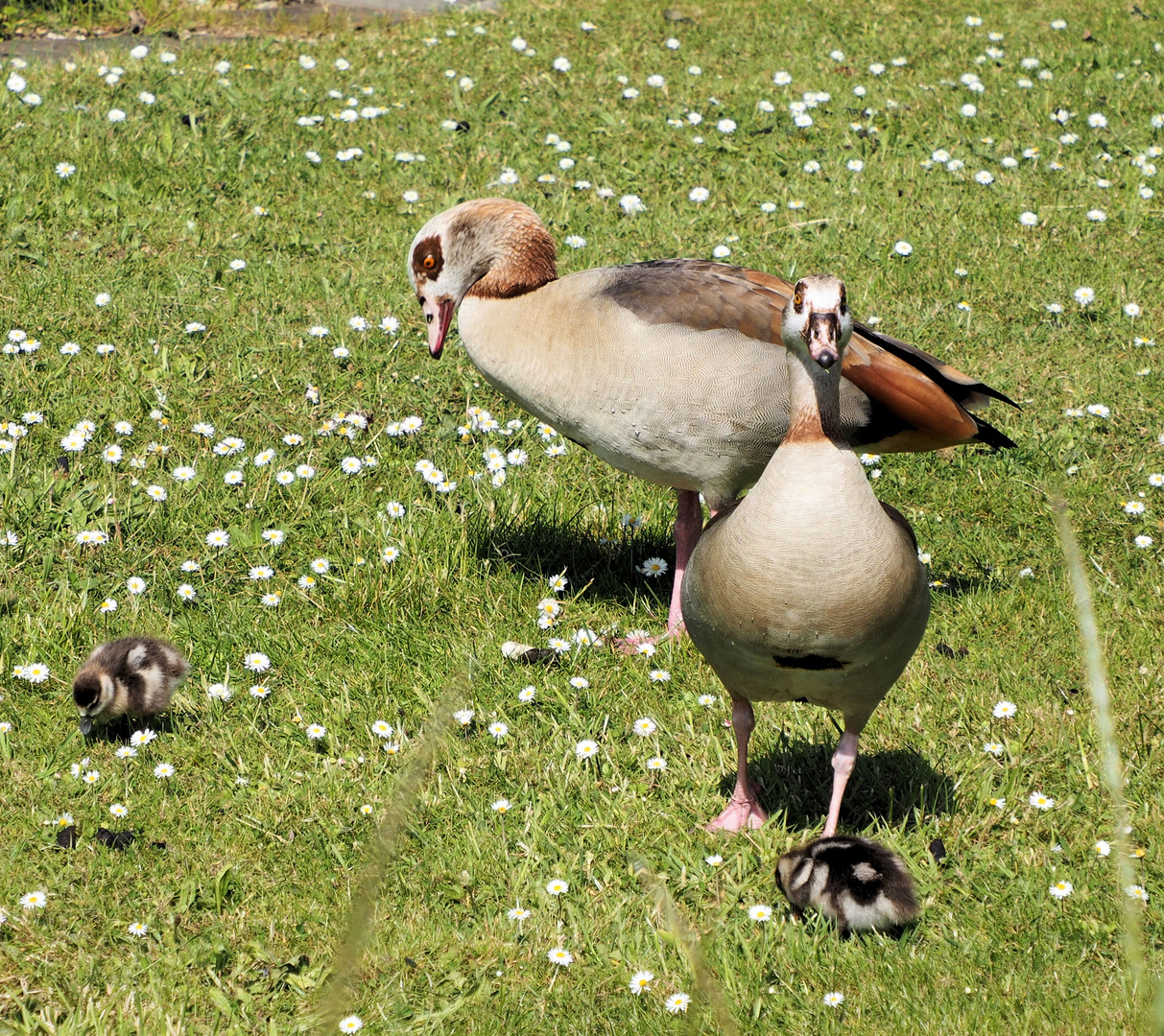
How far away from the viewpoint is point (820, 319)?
11.4ft

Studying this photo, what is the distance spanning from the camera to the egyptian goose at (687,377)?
512 cm

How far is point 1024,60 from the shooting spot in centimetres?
1090

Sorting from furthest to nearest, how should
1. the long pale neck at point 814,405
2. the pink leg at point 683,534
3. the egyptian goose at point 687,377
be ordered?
the pink leg at point 683,534
the egyptian goose at point 687,377
the long pale neck at point 814,405

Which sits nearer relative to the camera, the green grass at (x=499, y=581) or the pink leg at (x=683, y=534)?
the green grass at (x=499, y=581)

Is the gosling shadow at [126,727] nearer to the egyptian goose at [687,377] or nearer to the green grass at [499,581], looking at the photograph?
the green grass at [499,581]

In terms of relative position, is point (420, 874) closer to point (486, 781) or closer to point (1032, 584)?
point (486, 781)

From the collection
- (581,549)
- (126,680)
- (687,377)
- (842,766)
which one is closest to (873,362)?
(687,377)

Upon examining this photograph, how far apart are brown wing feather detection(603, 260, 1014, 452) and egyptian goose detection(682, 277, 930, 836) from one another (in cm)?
145

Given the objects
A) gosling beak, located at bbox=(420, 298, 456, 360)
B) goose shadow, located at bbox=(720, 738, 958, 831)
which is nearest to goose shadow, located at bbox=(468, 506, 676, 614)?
gosling beak, located at bbox=(420, 298, 456, 360)

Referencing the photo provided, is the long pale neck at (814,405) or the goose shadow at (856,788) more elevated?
the long pale neck at (814,405)

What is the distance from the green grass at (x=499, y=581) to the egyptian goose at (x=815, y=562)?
2.31 ft

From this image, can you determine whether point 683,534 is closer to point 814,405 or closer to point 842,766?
point 842,766

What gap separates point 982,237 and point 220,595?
5.67m

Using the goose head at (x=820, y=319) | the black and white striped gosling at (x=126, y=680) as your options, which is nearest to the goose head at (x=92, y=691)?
the black and white striped gosling at (x=126, y=680)
